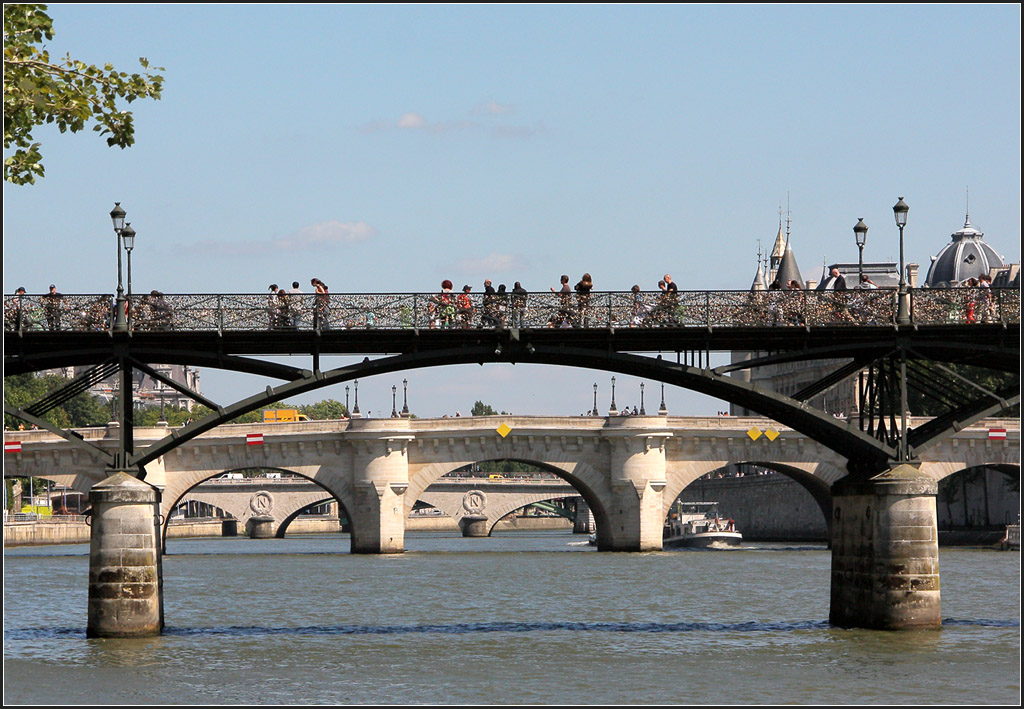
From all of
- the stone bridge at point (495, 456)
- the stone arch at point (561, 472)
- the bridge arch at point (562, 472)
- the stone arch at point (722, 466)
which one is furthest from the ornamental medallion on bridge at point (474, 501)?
the stone arch at point (722, 466)

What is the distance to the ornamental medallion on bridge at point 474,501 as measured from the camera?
10712cm

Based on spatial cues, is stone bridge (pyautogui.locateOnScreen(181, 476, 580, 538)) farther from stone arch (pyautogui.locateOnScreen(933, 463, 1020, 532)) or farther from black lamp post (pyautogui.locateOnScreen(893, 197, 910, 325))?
black lamp post (pyautogui.locateOnScreen(893, 197, 910, 325))

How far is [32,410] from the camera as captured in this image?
111 ft

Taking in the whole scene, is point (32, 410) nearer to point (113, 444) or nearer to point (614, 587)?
point (614, 587)

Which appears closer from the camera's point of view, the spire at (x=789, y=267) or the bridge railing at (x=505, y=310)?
the bridge railing at (x=505, y=310)

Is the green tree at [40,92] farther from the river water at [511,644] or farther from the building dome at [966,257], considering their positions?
the building dome at [966,257]

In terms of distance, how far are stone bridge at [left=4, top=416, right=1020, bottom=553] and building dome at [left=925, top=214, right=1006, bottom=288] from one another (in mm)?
86101

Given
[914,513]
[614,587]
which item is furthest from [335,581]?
[914,513]

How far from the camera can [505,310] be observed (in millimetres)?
33469

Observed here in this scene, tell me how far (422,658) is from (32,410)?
9478 millimetres

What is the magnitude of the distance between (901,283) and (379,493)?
44.7 meters

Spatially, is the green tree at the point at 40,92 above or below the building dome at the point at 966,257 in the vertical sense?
below

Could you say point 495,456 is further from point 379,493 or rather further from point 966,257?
point 966,257

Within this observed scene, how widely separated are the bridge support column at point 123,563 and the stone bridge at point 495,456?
140ft
